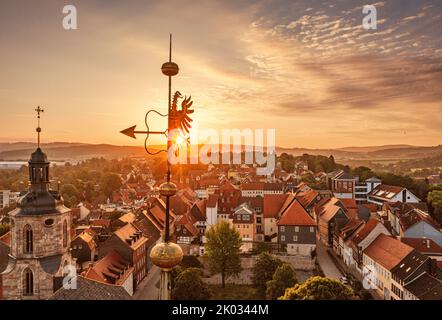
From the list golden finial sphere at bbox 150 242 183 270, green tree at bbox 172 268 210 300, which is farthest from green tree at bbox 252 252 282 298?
golden finial sphere at bbox 150 242 183 270

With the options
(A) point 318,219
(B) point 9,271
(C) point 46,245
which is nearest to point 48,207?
(C) point 46,245

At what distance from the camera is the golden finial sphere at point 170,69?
3.85 m

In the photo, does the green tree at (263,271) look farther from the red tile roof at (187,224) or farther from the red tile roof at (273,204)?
the red tile roof at (273,204)

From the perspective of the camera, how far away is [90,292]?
14930 millimetres

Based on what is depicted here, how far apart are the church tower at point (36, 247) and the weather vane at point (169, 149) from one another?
52.7ft

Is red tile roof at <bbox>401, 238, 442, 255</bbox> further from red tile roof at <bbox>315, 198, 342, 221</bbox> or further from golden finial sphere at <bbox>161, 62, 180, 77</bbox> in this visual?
golden finial sphere at <bbox>161, 62, 180, 77</bbox>

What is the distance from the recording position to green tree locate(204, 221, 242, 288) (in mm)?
29969

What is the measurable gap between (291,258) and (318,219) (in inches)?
471

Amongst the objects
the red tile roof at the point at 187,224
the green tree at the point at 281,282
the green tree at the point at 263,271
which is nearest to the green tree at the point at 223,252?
the green tree at the point at 263,271

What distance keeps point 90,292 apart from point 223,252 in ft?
52.7

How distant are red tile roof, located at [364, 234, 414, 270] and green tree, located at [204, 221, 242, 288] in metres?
10.2

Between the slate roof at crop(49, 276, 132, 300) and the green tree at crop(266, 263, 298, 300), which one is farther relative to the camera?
the green tree at crop(266, 263, 298, 300)
